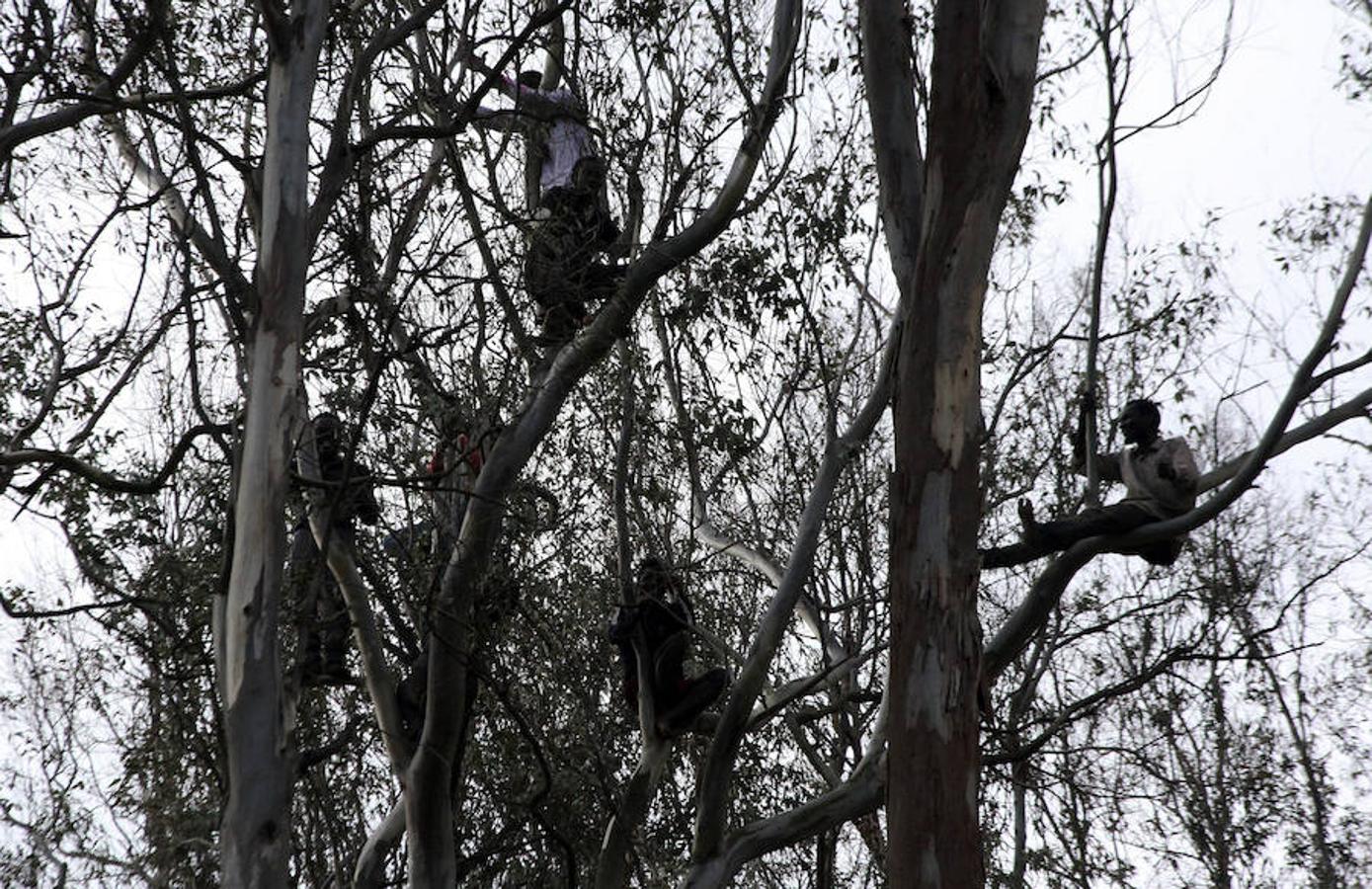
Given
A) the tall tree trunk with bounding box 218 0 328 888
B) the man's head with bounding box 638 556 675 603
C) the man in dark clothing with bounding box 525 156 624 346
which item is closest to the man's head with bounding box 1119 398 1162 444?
the man's head with bounding box 638 556 675 603

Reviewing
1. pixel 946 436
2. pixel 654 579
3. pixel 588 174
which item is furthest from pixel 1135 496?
pixel 588 174

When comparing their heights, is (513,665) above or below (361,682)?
above

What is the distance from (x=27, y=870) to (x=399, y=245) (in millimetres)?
9021

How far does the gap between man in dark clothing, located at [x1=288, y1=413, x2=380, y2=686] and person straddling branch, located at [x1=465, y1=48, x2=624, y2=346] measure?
1382mm

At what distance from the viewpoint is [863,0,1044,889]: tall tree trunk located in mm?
5645

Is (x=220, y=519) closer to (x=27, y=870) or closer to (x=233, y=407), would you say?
(x=233, y=407)

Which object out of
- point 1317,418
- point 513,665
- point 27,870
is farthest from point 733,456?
point 27,870

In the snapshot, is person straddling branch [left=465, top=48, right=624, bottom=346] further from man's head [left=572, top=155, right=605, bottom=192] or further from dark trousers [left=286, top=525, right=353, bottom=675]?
dark trousers [left=286, top=525, right=353, bottom=675]

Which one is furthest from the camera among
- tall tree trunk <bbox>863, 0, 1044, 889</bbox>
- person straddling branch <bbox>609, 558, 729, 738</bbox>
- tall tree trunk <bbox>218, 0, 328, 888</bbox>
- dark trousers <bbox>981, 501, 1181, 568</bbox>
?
person straddling branch <bbox>609, 558, 729, 738</bbox>

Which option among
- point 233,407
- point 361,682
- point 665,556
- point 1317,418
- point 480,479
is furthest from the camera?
point 665,556

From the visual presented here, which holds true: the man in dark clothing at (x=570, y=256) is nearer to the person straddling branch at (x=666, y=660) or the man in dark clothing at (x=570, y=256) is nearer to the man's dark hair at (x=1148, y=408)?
the person straddling branch at (x=666, y=660)

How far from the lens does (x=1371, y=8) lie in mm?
9102

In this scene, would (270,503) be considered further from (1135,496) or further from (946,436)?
(1135,496)

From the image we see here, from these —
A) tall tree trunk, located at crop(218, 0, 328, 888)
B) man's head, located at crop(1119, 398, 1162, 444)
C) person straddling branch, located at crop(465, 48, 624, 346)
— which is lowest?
tall tree trunk, located at crop(218, 0, 328, 888)
